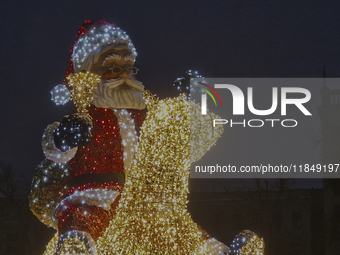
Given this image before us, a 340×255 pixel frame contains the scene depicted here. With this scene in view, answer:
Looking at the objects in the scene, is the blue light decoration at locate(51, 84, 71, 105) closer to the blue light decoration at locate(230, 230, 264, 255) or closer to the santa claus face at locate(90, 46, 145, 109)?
the santa claus face at locate(90, 46, 145, 109)

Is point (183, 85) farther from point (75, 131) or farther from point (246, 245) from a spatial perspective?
point (246, 245)

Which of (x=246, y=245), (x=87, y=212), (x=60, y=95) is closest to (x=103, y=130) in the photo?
(x=60, y=95)

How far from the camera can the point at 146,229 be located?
295 cm

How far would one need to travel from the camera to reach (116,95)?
3.53 meters

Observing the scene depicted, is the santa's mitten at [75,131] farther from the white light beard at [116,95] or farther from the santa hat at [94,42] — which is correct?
the santa hat at [94,42]

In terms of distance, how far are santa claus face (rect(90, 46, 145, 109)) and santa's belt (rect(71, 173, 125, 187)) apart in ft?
1.50

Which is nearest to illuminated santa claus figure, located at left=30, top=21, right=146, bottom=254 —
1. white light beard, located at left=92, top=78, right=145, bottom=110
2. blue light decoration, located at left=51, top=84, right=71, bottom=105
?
white light beard, located at left=92, top=78, right=145, bottom=110

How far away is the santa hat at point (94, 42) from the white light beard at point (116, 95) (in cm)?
18

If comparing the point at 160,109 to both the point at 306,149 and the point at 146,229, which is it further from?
the point at 306,149

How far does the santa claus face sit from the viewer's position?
3516mm

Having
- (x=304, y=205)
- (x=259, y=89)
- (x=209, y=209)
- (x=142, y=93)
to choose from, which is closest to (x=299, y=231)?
(x=304, y=205)

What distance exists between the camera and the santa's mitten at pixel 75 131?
3057mm

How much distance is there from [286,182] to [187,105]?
741 cm

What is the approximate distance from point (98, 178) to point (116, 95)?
1.85 ft
